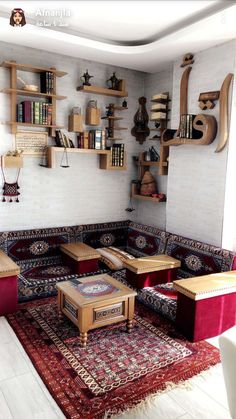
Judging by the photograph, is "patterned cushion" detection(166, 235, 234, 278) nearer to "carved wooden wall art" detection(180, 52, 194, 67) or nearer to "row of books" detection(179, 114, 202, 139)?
"row of books" detection(179, 114, 202, 139)

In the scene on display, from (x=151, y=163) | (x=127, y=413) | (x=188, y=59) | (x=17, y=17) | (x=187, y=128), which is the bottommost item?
(x=127, y=413)

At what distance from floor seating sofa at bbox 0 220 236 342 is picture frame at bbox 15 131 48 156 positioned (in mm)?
980

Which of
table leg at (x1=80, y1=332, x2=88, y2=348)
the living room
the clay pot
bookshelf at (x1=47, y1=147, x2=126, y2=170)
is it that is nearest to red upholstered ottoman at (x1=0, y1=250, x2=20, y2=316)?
the living room

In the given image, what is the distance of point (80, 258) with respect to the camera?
386 centimetres

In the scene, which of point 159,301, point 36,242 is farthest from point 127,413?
point 36,242

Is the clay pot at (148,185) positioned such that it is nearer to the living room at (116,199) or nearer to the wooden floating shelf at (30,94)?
the living room at (116,199)

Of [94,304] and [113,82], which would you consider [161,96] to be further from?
[94,304]

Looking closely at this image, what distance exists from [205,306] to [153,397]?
0.96 m

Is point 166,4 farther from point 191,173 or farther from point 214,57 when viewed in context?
point 191,173

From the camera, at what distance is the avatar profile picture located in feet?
10.3

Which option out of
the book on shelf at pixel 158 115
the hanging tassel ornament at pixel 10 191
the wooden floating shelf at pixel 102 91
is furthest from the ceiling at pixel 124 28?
the hanging tassel ornament at pixel 10 191

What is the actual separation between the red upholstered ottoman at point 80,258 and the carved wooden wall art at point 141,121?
189 centimetres

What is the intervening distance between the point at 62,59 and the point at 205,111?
1.92 metres

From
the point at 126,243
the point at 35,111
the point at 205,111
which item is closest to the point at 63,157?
the point at 35,111
